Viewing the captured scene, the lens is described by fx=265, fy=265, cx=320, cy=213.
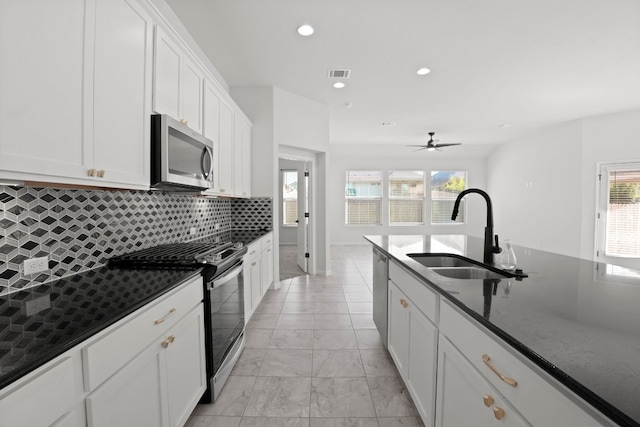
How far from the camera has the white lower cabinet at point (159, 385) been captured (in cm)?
94

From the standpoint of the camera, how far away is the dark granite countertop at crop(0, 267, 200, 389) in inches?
28.0

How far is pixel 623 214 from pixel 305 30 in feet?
21.9

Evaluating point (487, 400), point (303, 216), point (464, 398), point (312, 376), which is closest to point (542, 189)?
point (303, 216)

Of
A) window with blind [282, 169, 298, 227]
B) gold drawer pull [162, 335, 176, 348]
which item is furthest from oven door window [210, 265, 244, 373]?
window with blind [282, 169, 298, 227]

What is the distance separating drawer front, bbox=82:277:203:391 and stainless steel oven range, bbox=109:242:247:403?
23 centimetres

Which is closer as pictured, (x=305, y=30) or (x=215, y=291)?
(x=215, y=291)

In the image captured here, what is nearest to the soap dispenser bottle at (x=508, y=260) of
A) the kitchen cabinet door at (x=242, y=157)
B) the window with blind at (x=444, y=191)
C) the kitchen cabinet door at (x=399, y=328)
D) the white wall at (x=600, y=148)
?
the kitchen cabinet door at (x=399, y=328)

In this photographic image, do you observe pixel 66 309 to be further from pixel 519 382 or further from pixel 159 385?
pixel 519 382

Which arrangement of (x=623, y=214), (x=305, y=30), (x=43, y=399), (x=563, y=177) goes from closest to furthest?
(x=43, y=399) < (x=305, y=30) < (x=623, y=214) < (x=563, y=177)

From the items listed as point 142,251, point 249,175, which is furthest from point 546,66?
point 142,251

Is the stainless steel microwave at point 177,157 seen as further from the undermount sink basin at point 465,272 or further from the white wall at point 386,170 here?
the white wall at point 386,170

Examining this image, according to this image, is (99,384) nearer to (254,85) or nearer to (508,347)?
(508,347)

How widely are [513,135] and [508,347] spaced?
312 inches

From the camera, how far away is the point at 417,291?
1.52 m
